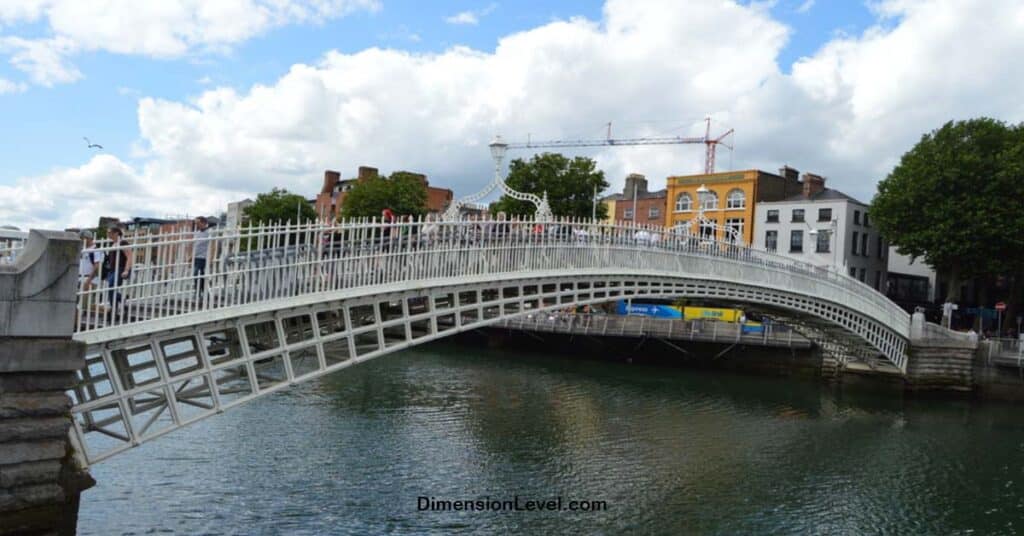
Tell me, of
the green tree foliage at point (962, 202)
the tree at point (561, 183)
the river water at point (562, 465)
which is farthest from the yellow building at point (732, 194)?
the river water at point (562, 465)

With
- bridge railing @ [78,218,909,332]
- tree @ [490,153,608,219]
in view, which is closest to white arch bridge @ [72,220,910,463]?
bridge railing @ [78,218,909,332]

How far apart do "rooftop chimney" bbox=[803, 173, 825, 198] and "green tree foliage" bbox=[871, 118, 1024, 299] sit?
9.73m

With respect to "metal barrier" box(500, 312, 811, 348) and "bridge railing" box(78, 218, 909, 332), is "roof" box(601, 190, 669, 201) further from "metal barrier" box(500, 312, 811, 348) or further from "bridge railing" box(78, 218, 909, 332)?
"bridge railing" box(78, 218, 909, 332)

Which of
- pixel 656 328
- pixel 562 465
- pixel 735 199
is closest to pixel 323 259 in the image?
pixel 562 465

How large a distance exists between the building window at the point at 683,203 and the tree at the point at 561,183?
27.2ft

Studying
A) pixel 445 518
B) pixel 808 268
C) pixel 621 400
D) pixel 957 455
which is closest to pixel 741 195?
pixel 808 268

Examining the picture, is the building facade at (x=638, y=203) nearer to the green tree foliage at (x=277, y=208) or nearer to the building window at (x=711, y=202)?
the building window at (x=711, y=202)

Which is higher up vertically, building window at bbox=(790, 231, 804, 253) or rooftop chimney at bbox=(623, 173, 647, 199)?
rooftop chimney at bbox=(623, 173, 647, 199)

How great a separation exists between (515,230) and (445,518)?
5.79 metres

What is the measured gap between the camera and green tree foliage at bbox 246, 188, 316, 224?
198ft

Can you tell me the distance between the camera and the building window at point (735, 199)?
51.3 meters

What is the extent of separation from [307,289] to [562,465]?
25.3 ft

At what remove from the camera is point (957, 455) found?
2127 cm

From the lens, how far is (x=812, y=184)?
166 feet
